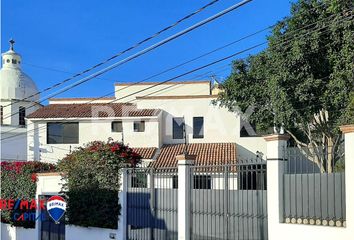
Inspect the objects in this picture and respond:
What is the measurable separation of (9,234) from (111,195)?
757 centimetres

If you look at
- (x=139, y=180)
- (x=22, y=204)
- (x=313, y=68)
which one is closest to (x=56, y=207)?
(x=22, y=204)

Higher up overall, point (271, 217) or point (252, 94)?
point (252, 94)

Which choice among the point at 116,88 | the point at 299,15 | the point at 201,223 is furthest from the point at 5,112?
the point at 201,223

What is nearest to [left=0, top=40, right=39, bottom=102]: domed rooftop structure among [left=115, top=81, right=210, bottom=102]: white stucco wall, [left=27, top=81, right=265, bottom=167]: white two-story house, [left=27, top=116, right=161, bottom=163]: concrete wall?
[left=27, top=116, right=161, bottom=163]: concrete wall

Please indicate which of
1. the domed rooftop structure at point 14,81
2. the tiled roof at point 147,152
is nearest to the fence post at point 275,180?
the tiled roof at point 147,152

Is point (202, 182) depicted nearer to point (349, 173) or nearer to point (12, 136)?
point (349, 173)

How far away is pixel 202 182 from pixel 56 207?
7085 millimetres

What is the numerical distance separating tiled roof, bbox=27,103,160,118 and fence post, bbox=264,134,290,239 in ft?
75.2

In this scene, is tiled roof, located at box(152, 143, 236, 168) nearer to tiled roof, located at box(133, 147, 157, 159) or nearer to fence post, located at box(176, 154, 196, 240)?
tiled roof, located at box(133, 147, 157, 159)

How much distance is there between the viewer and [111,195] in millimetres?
14906

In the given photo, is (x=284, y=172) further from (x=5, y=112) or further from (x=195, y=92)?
(x=5, y=112)

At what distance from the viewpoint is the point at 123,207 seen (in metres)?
14.5

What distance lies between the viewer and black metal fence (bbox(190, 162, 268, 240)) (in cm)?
1034

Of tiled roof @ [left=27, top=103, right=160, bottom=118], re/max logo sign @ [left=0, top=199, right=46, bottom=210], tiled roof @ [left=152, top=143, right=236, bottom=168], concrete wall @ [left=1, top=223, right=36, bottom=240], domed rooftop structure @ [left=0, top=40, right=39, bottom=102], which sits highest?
domed rooftop structure @ [left=0, top=40, right=39, bottom=102]
